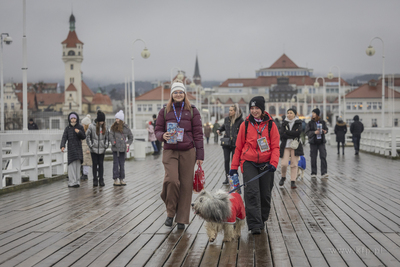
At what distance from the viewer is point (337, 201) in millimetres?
9023

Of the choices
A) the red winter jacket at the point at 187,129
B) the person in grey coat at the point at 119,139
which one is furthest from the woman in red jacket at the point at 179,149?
the person in grey coat at the point at 119,139

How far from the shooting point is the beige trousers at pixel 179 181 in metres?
6.61

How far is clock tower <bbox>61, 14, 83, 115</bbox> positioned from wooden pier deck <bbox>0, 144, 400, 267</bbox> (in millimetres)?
127059

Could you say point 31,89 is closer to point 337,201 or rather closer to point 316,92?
point 316,92

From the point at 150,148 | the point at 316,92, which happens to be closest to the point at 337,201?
the point at 150,148

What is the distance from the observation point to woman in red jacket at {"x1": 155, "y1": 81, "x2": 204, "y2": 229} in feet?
21.7

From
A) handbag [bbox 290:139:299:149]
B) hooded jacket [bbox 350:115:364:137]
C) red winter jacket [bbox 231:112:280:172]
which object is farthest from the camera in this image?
hooded jacket [bbox 350:115:364:137]

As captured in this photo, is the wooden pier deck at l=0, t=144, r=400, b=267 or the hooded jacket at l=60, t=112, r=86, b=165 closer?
the wooden pier deck at l=0, t=144, r=400, b=267

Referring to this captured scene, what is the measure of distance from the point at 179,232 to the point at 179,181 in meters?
0.68

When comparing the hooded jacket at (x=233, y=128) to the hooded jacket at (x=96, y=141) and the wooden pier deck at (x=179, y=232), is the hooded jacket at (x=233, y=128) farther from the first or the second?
the hooded jacket at (x=96, y=141)

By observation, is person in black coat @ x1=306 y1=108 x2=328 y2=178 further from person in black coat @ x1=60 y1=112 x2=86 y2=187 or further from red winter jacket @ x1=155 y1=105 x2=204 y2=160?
red winter jacket @ x1=155 y1=105 x2=204 y2=160

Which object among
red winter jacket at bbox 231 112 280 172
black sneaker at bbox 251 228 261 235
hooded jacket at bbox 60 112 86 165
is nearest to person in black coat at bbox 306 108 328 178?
hooded jacket at bbox 60 112 86 165

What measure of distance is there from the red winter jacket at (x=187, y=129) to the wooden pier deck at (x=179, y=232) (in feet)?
3.64

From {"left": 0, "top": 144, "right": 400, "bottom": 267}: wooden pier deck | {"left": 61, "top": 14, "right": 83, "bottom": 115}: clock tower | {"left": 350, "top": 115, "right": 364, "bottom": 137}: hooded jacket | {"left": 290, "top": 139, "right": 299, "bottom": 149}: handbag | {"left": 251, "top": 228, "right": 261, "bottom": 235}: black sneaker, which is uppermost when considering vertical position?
{"left": 61, "top": 14, "right": 83, "bottom": 115}: clock tower
